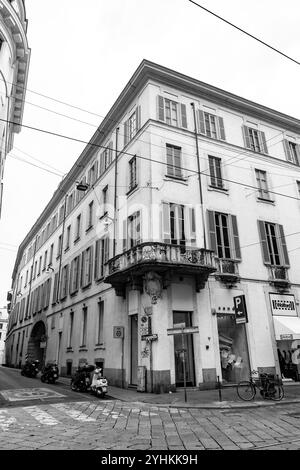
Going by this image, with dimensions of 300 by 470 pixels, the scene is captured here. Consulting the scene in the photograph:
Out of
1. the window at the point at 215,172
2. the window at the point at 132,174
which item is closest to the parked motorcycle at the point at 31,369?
the window at the point at 132,174

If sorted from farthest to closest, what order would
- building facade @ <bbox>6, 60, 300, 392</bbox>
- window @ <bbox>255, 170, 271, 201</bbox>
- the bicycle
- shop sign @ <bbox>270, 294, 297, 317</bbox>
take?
window @ <bbox>255, 170, 271, 201</bbox> → shop sign @ <bbox>270, 294, 297, 317</bbox> → building facade @ <bbox>6, 60, 300, 392</bbox> → the bicycle

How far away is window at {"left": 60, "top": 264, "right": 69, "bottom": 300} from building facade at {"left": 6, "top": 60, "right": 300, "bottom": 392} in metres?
1.58

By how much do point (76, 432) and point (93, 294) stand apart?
46.0ft

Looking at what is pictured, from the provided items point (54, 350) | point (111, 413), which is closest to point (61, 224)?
point (54, 350)

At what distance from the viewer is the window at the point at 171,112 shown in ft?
60.1

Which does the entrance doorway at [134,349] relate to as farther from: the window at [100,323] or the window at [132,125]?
the window at [132,125]

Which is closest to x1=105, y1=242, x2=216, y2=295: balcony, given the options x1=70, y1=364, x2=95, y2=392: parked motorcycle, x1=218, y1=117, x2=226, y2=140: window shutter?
x1=70, y1=364, x2=95, y2=392: parked motorcycle

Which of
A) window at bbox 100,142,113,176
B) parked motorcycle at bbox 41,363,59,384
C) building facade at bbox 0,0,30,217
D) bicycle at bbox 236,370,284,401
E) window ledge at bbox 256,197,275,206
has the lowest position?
bicycle at bbox 236,370,284,401

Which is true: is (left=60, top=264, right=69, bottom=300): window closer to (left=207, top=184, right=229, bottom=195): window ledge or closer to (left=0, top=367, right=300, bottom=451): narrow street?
(left=207, top=184, right=229, bottom=195): window ledge

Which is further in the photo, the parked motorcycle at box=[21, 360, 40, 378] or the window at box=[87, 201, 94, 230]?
the window at box=[87, 201, 94, 230]

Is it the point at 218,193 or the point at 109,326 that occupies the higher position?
the point at 218,193

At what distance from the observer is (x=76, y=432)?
6660 millimetres

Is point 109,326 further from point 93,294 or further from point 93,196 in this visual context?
point 93,196

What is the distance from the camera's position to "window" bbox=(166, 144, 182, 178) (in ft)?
56.4
